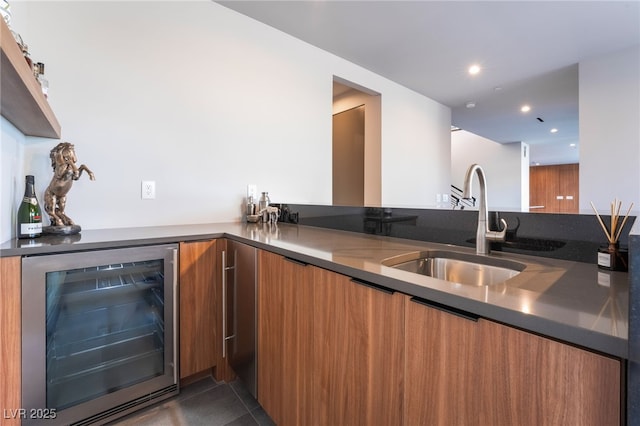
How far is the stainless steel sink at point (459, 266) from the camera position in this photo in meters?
0.95

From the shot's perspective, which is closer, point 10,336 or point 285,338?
point 10,336

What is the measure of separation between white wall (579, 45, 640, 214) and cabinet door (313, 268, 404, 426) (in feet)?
9.58

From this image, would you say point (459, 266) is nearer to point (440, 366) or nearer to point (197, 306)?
point (440, 366)

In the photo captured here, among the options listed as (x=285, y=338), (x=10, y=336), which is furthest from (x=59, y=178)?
(x=285, y=338)

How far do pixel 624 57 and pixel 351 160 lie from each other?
2754 mm

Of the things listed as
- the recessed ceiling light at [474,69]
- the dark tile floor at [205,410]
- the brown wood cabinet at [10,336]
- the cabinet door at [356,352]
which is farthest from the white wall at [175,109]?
the recessed ceiling light at [474,69]

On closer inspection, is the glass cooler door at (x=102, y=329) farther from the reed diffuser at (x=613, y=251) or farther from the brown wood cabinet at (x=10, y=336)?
the reed diffuser at (x=613, y=251)

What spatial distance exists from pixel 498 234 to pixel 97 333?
170 centimetres

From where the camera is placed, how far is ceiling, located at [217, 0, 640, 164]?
82.3 inches

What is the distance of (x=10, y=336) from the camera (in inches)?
38.7

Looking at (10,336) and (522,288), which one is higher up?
(522,288)

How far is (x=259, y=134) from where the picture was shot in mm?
2260

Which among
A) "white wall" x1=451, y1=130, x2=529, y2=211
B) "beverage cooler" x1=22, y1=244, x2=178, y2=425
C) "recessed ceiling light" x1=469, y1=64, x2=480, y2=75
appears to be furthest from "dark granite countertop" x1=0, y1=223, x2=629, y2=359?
"white wall" x1=451, y1=130, x2=529, y2=211

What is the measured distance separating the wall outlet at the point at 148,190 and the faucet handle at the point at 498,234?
1.81 metres
